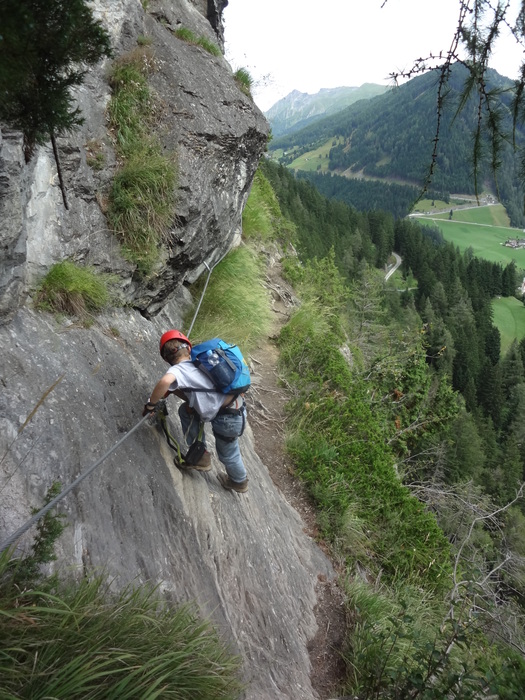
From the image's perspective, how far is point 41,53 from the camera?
166 cm

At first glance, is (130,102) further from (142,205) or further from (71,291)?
(71,291)

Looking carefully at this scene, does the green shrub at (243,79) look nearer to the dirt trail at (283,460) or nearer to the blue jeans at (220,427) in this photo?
the dirt trail at (283,460)

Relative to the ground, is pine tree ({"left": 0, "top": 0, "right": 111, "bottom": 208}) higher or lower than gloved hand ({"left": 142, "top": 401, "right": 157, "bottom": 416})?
higher

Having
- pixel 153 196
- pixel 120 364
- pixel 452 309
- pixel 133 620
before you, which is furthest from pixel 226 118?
pixel 452 309

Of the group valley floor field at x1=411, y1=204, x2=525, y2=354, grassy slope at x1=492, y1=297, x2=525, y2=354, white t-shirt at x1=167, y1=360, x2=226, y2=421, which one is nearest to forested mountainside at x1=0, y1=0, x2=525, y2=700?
white t-shirt at x1=167, y1=360, x2=226, y2=421

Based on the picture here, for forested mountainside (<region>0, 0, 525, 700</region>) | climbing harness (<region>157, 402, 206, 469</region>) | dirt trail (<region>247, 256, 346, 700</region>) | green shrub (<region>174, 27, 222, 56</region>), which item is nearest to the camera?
forested mountainside (<region>0, 0, 525, 700</region>)

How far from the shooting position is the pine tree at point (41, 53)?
4.67 ft

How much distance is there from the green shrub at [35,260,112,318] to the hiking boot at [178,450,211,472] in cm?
151

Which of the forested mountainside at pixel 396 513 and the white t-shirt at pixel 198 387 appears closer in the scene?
the forested mountainside at pixel 396 513

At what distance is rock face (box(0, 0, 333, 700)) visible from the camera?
275cm

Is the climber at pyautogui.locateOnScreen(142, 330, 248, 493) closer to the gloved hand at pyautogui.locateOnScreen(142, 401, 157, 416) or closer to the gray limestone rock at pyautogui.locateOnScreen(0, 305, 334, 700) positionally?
the gloved hand at pyautogui.locateOnScreen(142, 401, 157, 416)

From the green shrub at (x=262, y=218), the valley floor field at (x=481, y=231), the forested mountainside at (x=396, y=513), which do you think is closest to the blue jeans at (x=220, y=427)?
the forested mountainside at (x=396, y=513)

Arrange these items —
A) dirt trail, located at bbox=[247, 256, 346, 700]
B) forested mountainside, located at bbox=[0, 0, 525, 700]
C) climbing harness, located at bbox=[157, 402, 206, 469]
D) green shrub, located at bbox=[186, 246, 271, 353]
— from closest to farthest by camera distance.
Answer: forested mountainside, located at bbox=[0, 0, 525, 700] → climbing harness, located at bbox=[157, 402, 206, 469] → dirt trail, located at bbox=[247, 256, 346, 700] → green shrub, located at bbox=[186, 246, 271, 353]

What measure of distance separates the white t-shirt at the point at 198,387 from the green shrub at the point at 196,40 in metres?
5.80
